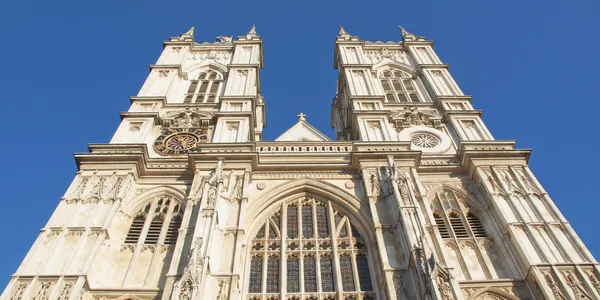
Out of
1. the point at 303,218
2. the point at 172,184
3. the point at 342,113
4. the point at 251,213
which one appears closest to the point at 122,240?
the point at 172,184

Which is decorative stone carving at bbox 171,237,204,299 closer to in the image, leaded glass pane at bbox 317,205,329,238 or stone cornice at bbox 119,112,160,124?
leaded glass pane at bbox 317,205,329,238

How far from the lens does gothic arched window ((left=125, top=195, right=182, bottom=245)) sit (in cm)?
1748

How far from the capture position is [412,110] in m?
24.7

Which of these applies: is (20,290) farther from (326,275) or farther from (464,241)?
(464,241)

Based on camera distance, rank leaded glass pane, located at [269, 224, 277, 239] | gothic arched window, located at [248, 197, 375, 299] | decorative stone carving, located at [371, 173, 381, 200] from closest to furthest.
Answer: gothic arched window, located at [248, 197, 375, 299], leaded glass pane, located at [269, 224, 277, 239], decorative stone carving, located at [371, 173, 381, 200]

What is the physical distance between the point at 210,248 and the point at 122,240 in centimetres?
428

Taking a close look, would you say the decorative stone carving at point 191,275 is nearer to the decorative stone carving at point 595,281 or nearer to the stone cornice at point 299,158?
the stone cornice at point 299,158

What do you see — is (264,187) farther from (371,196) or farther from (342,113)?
(342,113)

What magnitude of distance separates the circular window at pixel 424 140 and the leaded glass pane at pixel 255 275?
29.4 ft

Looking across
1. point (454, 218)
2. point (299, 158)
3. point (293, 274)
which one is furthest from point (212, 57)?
point (293, 274)

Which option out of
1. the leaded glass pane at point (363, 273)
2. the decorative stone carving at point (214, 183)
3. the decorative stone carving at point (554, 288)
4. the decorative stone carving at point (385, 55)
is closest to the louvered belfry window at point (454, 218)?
the leaded glass pane at point (363, 273)

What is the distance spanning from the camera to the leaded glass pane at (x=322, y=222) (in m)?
17.8

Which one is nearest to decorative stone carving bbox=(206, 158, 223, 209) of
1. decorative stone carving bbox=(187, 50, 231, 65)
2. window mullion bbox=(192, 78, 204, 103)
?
window mullion bbox=(192, 78, 204, 103)

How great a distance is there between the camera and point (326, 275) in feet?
52.9
